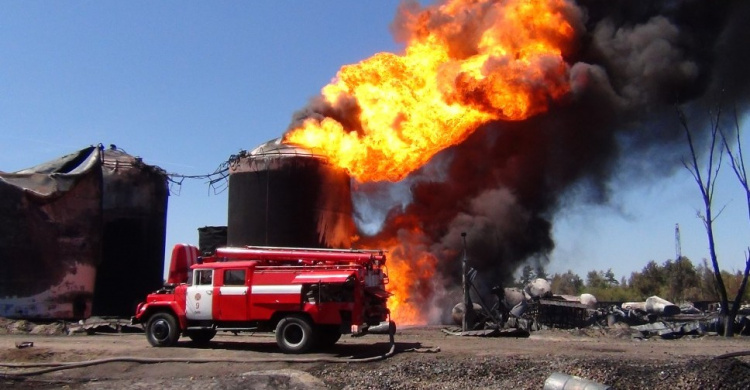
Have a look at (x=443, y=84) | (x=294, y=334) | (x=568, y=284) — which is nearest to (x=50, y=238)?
(x=294, y=334)

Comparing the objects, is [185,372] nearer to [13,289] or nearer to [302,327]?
[302,327]

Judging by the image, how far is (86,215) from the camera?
32656 mm

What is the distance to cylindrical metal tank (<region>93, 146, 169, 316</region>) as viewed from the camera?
36.1 m

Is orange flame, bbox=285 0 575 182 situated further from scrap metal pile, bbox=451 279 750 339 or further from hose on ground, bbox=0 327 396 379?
hose on ground, bbox=0 327 396 379

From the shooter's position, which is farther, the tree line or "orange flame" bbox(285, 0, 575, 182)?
the tree line

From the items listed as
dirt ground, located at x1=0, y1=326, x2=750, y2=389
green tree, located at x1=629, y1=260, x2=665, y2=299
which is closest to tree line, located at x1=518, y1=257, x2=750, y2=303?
green tree, located at x1=629, y1=260, x2=665, y2=299

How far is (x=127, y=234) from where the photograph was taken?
3662 cm

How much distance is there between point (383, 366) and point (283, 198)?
17024 millimetres

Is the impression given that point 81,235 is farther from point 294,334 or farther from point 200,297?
point 294,334

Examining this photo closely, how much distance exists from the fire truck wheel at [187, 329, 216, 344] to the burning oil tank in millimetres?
11015

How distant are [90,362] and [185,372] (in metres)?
2.65

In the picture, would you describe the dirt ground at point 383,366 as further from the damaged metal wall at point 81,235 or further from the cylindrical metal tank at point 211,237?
the cylindrical metal tank at point 211,237

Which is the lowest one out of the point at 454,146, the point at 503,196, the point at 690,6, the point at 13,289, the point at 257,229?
the point at 13,289

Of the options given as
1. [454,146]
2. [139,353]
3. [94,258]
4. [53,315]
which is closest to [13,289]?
[53,315]
